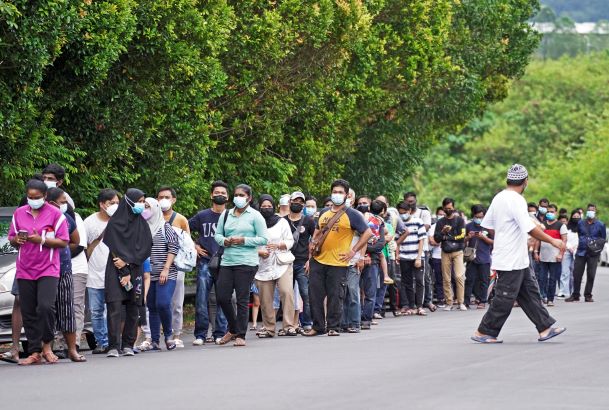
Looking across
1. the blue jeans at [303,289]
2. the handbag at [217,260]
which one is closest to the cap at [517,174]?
the handbag at [217,260]

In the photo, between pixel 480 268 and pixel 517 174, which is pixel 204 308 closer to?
pixel 517 174

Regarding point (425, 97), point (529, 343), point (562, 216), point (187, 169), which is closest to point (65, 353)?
point (529, 343)

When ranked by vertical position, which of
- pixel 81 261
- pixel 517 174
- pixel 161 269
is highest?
pixel 517 174

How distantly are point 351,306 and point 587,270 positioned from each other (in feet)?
37.3

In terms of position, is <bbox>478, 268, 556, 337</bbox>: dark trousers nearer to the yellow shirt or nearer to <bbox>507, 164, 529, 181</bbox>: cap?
<bbox>507, 164, 529, 181</bbox>: cap

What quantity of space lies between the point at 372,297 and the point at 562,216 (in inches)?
379

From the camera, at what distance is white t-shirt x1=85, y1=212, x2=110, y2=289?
54.7 feet

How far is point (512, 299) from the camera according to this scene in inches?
628

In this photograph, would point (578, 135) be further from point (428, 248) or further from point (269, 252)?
point (269, 252)

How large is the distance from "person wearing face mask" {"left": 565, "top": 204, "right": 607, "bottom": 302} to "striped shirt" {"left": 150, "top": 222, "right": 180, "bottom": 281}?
551 inches

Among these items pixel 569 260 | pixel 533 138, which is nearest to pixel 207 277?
pixel 569 260

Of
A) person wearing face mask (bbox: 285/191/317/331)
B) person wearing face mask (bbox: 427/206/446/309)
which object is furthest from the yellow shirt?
person wearing face mask (bbox: 427/206/446/309)

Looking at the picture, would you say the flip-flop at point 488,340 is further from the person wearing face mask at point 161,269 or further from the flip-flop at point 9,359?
the flip-flop at point 9,359

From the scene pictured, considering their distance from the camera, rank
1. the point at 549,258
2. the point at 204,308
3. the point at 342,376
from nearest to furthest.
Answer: the point at 342,376 → the point at 204,308 → the point at 549,258
